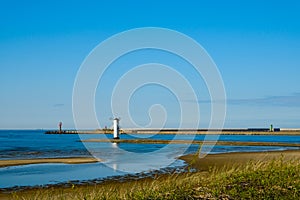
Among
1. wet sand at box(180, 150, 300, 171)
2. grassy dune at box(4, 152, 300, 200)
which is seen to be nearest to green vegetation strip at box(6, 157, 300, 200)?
grassy dune at box(4, 152, 300, 200)

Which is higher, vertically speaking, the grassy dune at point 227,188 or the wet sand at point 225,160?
the grassy dune at point 227,188

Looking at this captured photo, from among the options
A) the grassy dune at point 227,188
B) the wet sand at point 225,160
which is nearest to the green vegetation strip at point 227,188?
the grassy dune at point 227,188

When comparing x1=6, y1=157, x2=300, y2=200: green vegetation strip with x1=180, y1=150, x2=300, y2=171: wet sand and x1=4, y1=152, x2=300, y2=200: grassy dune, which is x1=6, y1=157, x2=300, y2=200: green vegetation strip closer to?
x1=4, y1=152, x2=300, y2=200: grassy dune

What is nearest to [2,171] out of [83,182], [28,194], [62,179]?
[62,179]

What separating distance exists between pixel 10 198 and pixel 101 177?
7.05m

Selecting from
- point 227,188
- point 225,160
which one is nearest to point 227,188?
point 227,188

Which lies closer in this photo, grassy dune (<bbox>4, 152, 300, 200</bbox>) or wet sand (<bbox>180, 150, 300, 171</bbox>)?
grassy dune (<bbox>4, 152, 300, 200</bbox>)

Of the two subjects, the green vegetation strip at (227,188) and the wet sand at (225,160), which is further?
the wet sand at (225,160)

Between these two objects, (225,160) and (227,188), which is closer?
(227,188)

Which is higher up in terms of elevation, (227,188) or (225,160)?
(227,188)

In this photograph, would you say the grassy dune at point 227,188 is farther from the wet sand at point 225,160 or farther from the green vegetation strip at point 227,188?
the wet sand at point 225,160

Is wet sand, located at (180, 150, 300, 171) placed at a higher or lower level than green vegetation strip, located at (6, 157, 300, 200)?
lower

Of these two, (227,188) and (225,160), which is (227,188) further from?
(225,160)

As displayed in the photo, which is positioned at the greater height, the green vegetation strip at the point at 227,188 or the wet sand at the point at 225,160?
the green vegetation strip at the point at 227,188
